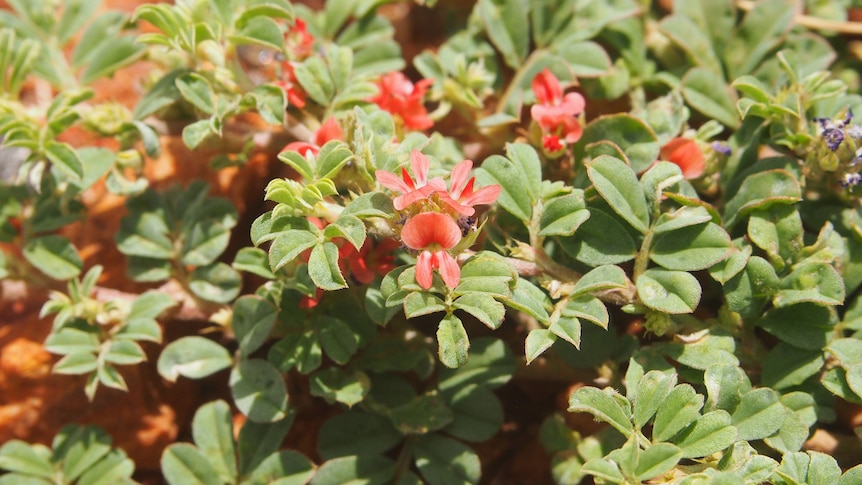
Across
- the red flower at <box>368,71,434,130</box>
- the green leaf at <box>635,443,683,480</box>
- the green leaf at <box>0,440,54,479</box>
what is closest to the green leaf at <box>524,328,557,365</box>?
the green leaf at <box>635,443,683,480</box>

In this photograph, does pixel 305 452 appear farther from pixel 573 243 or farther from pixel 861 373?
pixel 861 373

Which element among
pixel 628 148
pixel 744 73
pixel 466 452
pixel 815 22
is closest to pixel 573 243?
pixel 628 148

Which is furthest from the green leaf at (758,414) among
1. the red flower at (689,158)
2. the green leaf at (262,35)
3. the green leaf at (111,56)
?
the green leaf at (111,56)

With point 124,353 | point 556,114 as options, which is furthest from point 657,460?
point 124,353

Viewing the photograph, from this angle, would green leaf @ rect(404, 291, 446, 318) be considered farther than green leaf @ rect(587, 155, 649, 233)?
No

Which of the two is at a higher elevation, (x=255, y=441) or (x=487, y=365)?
(x=487, y=365)

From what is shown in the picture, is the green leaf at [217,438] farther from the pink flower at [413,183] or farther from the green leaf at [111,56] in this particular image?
the green leaf at [111,56]

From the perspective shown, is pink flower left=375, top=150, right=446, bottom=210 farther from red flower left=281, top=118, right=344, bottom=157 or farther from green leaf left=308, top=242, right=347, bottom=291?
red flower left=281, top=118, right=344, bottom=157

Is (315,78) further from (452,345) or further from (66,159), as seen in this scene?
(452,345)
